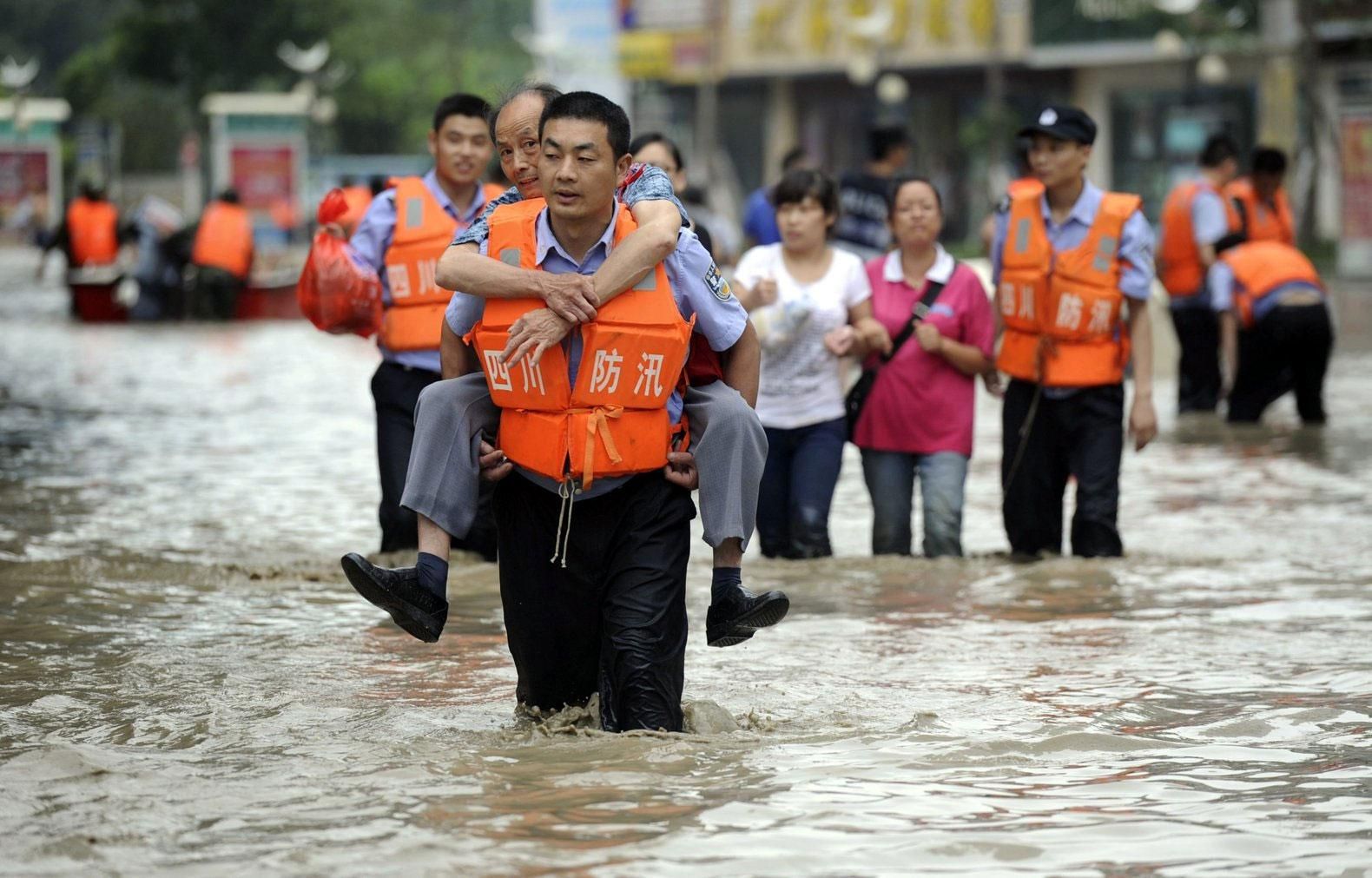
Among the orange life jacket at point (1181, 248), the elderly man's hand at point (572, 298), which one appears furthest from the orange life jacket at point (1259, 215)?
the elderly man's hand at point (572, 298)

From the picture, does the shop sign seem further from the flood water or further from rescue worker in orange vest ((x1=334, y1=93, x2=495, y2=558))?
rescue worker in orange vest ((x1=334, y1=93, x2=495, y2=558))

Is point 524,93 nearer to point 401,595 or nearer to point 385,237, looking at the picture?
point 401,595

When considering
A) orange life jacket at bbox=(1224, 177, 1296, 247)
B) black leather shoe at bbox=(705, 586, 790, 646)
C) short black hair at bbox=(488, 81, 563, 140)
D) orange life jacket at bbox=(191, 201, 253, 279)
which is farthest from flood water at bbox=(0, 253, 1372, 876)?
orange life jacket at bbox=(191, 201, 253, 279)

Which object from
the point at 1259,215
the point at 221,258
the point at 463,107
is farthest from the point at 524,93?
the point at 221,258

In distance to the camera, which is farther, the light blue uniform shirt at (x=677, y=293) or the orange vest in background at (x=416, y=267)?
the orange vest in background at (x=416, y=267)

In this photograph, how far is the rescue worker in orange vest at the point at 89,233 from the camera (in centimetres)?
3106

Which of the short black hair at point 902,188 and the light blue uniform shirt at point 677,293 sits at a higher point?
the short black hair at point 902,188

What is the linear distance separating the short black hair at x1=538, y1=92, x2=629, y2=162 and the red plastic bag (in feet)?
10.2

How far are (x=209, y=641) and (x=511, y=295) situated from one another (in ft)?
9.15

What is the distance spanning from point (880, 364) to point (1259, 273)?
20.1ft

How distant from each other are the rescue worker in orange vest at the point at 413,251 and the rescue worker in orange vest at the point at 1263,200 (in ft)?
24.3

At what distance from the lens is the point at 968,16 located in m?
41.4

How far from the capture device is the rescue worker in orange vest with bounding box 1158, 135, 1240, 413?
571 inches

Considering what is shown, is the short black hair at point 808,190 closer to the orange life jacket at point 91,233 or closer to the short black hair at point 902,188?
the short black hair at point 902,188
